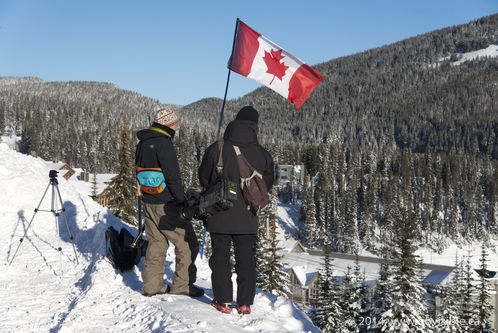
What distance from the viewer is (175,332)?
181 inches

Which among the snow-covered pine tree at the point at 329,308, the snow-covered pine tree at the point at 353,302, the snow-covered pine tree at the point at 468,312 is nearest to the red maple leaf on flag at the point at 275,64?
the snow-covered pine tree at the point at 329,308

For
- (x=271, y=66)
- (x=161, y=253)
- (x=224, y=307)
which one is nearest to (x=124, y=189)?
(x=271, y=66)

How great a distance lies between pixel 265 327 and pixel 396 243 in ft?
63.7

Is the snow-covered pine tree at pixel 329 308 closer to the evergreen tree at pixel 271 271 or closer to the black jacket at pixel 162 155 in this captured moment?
the evergreen tree at pixel 271 271

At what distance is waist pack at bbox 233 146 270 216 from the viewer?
207 inches

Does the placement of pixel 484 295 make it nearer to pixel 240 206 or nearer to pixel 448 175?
pixel 240 206

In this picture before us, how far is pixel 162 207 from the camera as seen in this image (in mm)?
6043

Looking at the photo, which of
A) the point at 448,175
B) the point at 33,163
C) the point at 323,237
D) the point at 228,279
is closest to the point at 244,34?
the point at 228,279

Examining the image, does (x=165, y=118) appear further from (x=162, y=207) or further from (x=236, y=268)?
(x=236, y=268)

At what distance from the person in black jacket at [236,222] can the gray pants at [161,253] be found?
85cm

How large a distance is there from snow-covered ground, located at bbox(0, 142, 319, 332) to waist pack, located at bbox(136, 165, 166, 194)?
161cm

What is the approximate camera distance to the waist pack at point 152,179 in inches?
232

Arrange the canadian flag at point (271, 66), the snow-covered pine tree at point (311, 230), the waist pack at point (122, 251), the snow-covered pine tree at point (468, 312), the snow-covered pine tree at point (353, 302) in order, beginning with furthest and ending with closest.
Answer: the snow-covered pine tree at point (311, 230) < the snow-covered pine tree at point (353, 302) < the snow-covered pine tree at point (468, 312) < the canadian flag at point (271, 66) < the waist pack at point (122, 251)

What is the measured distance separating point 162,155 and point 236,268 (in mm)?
1907
